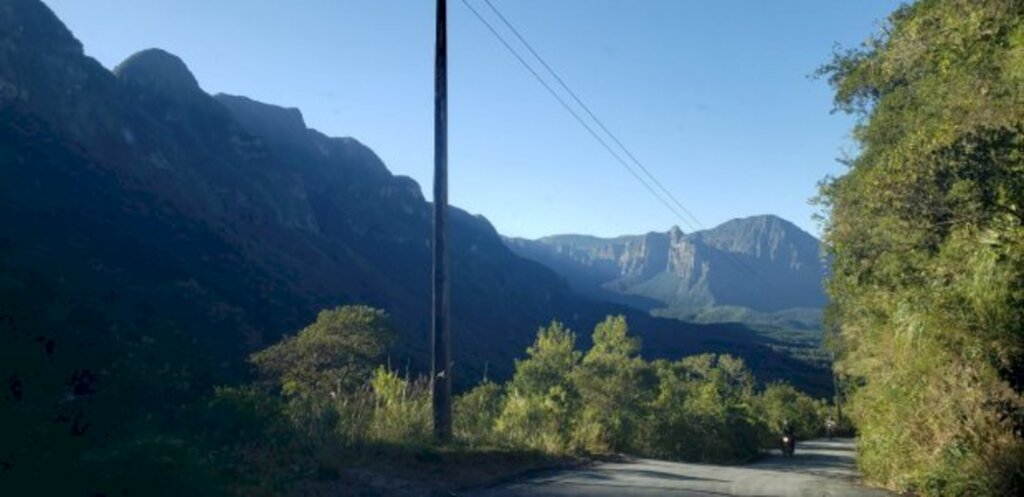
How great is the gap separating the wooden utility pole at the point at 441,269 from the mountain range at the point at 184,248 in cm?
417

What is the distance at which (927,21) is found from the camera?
14133mm

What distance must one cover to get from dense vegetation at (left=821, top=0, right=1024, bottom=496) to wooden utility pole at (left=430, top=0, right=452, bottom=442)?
747 cm

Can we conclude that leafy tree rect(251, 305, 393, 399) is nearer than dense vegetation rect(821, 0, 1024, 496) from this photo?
No

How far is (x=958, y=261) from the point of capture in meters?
12.6

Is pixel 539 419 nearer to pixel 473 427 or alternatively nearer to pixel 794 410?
pixel 473 427

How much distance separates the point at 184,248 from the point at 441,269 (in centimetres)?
9383

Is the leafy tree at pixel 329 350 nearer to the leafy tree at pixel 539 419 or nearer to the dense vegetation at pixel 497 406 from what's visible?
the dense vegetation at pixel 497 406

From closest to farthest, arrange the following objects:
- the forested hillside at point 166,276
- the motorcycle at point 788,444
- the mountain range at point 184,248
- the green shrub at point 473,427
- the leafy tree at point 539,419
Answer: the forested hillside at point 166,276
the green shrub at point 473,427
the leafy tree at point 539,419
the mountain range at point 184,248
the motorcycle at point 788,444

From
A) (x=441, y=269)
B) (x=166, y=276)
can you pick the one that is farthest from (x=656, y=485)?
(x=166, y=276)

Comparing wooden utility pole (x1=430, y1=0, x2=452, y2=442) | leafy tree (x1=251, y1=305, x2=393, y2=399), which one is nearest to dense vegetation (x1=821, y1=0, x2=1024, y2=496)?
wooden utility pole (x1=430, y1=0, x2=452, y2=442)

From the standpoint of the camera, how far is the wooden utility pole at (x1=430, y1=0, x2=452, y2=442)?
13898mm

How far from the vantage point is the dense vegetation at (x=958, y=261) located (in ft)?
38.8

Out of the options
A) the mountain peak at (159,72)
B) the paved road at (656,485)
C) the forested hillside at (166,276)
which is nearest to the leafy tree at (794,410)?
the forested hillside at (166,276)

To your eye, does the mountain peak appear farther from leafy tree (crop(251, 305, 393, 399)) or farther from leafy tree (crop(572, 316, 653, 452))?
leafy tree (crop(572, 316, 653, 452))
